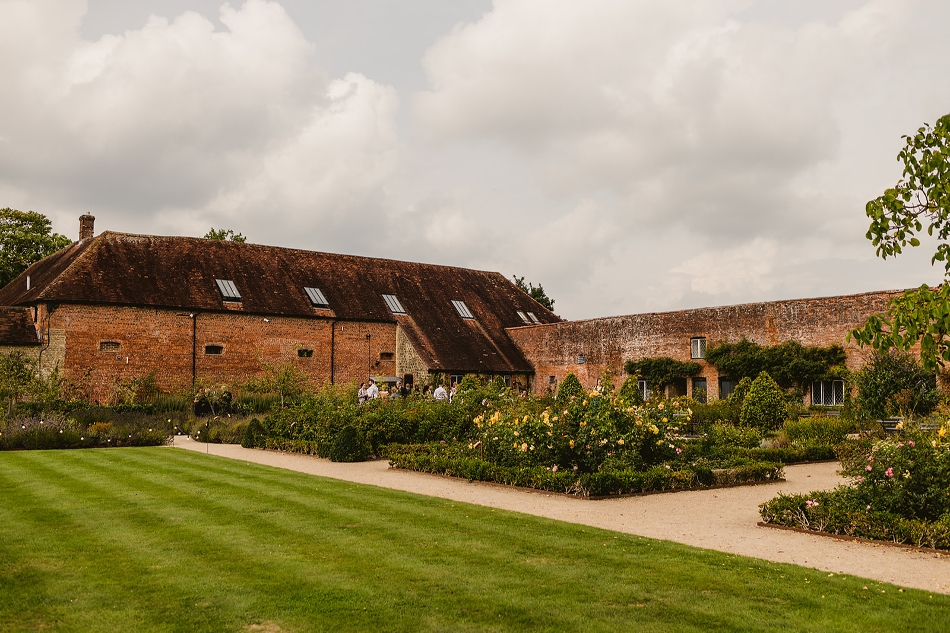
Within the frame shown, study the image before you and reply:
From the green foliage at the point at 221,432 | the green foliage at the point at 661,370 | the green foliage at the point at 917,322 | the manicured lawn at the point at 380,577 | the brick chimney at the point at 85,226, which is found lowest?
the green foliage at the point at 221,432

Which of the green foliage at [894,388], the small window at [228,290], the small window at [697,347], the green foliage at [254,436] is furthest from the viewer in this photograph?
the small window at [228,290]

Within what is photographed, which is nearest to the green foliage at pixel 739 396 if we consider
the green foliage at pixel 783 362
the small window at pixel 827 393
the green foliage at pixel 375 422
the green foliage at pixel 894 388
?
the green foliage at pixel 783 362

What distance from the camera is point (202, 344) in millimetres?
30156

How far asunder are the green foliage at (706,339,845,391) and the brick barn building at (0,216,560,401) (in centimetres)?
1030

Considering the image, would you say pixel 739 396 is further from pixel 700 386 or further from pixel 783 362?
pixel 700 386

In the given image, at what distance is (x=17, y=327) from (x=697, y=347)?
80.6 ft

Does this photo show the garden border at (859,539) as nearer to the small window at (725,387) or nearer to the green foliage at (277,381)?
the small window at (725,387)

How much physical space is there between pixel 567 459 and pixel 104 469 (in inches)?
320

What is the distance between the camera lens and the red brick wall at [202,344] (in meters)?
27.8

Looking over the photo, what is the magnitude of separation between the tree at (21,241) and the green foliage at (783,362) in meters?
34.1

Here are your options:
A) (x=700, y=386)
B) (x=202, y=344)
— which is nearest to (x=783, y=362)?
(x=700, y=386)

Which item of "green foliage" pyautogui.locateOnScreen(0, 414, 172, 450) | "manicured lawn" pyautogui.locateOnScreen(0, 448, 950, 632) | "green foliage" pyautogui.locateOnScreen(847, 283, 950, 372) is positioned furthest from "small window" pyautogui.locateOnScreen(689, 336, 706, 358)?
"green foliage" pyautogui.locateOnScreen(847, 283, 950, 372)

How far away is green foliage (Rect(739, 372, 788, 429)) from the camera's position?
21.8m

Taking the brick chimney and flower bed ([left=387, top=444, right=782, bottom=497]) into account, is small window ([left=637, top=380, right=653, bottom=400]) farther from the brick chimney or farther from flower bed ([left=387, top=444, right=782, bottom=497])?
the brick chimney
